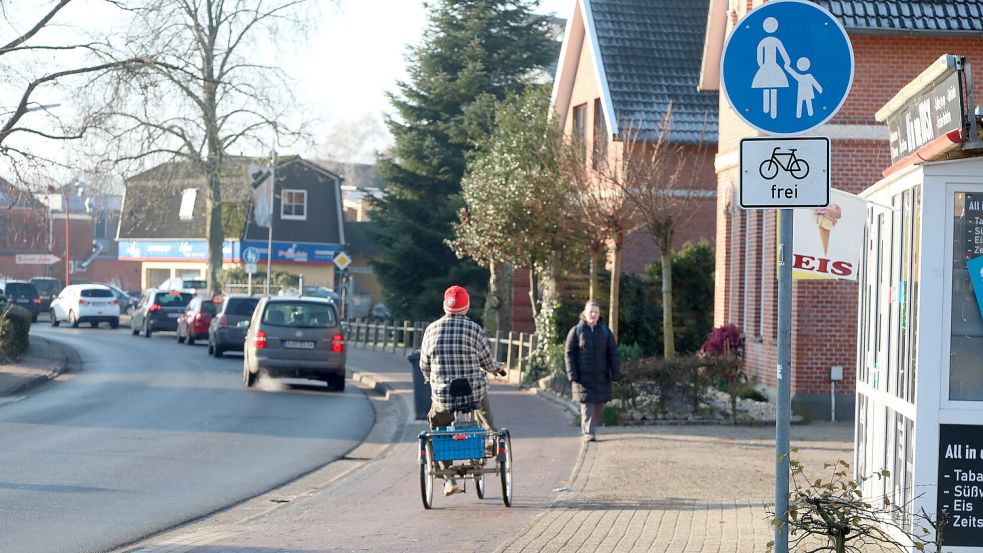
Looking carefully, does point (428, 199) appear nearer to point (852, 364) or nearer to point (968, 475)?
point (852, 364)

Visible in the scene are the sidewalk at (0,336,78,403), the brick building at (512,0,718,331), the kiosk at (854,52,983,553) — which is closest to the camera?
the kiosk at (854,52,983,553)

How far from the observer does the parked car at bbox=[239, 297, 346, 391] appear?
77.6 ft

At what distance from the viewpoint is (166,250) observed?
256 ft

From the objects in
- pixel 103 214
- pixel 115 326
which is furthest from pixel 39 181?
pixel 103 214

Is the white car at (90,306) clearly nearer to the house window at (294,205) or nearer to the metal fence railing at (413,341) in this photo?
the metal fence railing at (413,341)

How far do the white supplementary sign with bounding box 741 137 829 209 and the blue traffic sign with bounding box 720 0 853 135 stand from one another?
4.8 inches

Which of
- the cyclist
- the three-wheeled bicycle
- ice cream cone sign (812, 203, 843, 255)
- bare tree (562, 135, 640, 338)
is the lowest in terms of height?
the three-wheeled bicycle

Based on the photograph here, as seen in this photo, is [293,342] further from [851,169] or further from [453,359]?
[453,359]

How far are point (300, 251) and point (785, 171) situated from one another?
65283mm

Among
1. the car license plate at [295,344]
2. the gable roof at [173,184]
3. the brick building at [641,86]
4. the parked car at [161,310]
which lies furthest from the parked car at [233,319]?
the gable roof at [173,184]

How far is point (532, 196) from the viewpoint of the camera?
2552cm

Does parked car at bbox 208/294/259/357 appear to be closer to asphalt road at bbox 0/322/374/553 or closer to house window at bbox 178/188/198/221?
asphalt road at bbox 0/322/374/553

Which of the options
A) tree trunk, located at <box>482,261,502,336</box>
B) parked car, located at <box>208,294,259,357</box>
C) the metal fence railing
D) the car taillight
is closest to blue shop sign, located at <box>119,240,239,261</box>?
the metal fence railing

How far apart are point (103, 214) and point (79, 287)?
4024 cm
